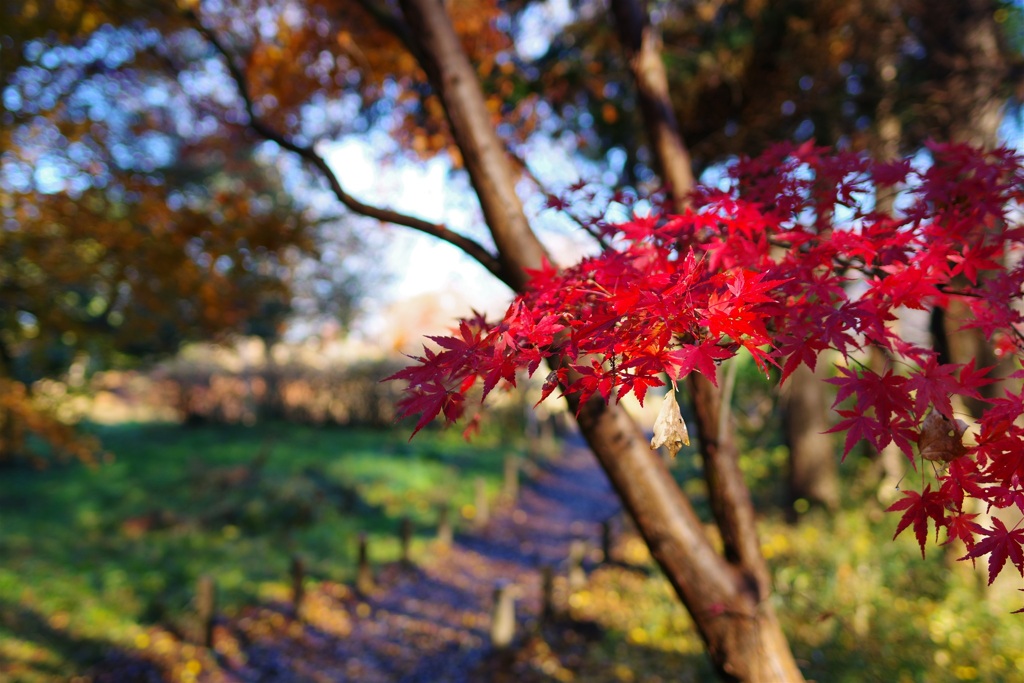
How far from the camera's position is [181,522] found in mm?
7641

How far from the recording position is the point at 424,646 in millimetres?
5523

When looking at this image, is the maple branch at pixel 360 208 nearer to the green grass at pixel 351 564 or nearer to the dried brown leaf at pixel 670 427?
the dried brown leaf at pixel 670 427

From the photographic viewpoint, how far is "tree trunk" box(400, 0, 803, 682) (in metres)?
2.33

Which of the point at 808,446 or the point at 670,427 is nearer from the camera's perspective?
the point at 670,427

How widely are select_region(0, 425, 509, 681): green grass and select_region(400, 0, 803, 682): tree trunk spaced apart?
4936mm

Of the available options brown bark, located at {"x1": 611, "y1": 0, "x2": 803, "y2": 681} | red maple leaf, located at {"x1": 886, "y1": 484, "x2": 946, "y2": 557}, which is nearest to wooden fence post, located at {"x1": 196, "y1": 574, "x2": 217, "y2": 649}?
brown bark, located at {"x1": 611, "y1": 0, "x2": 803, "y2": 681}

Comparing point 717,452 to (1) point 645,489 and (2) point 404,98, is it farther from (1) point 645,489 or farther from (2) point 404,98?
(2) point 404,98

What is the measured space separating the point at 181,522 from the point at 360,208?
6.64 meters

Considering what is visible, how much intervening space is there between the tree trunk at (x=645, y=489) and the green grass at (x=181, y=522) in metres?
4.94

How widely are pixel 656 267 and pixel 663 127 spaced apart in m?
2.00

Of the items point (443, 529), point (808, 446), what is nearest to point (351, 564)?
point (443, 529)

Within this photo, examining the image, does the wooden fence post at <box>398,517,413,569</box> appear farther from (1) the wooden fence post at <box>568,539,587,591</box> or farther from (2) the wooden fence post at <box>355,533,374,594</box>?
(1) the wooden fence post at <box>568,539,587,591</box>

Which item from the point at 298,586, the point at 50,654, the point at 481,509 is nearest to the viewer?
the point at 50,654

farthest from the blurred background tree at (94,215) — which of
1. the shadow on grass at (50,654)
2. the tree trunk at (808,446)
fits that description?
the tree trunk at (808,446)
